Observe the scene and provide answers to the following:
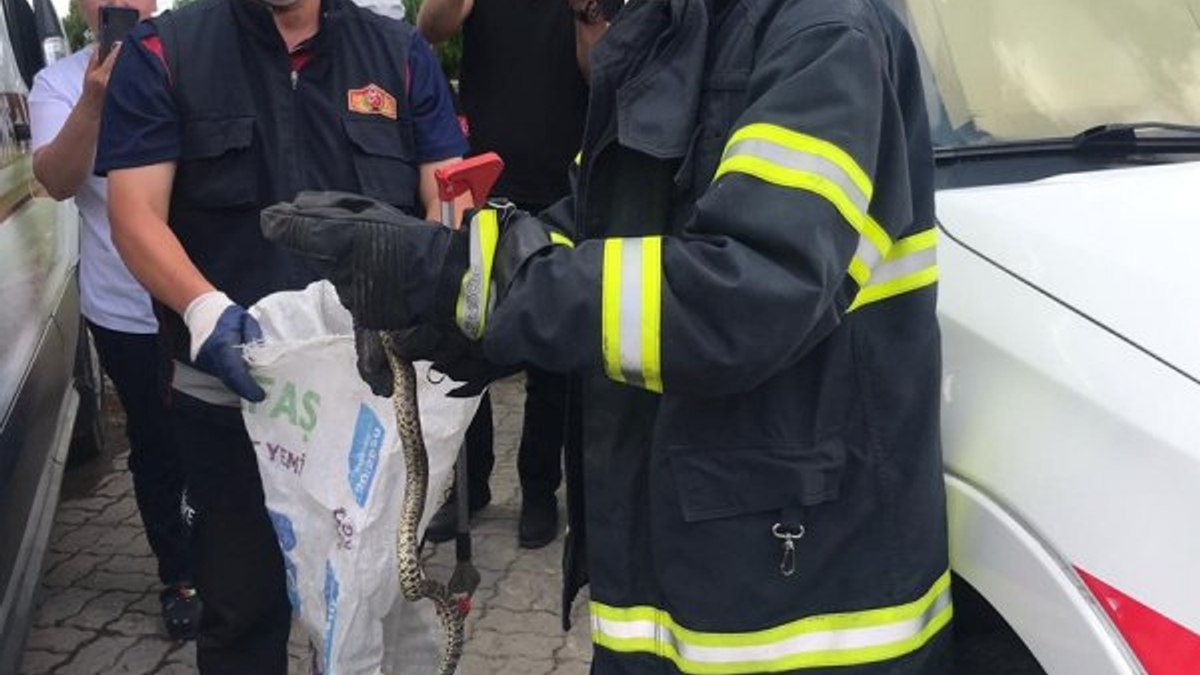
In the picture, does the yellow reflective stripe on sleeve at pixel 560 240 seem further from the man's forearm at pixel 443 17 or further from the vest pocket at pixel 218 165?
the man's forearm at pixel 443 17

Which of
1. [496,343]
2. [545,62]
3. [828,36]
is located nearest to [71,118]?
[545,62]

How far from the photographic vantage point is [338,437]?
217 cm

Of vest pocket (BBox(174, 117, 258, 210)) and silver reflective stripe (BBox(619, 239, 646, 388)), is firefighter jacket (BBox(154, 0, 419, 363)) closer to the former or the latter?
vest pocket (BBox(174, 117, 258, 210))

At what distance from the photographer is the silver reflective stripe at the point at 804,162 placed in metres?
1.33

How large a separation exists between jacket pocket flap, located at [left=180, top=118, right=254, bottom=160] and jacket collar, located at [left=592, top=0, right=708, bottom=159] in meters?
1.06

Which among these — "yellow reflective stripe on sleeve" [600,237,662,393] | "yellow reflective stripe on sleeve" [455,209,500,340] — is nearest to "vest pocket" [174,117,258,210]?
"yellow reflective stripe on sleeve" [455,209,500,340]

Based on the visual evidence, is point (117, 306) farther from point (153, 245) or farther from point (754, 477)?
point (754, 477)

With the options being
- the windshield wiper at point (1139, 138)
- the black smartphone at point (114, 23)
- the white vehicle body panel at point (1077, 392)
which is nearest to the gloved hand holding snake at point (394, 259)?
the white vehicle body panel at point (1077, 392)

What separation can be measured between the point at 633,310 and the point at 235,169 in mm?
1315

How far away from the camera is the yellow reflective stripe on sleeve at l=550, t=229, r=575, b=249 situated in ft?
5.06

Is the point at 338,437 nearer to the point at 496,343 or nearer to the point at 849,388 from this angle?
the point at 496,343

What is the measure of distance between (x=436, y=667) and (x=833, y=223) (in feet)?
4.73

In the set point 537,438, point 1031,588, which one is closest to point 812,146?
point 1031,588

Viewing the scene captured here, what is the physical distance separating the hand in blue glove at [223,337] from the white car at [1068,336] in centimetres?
124
